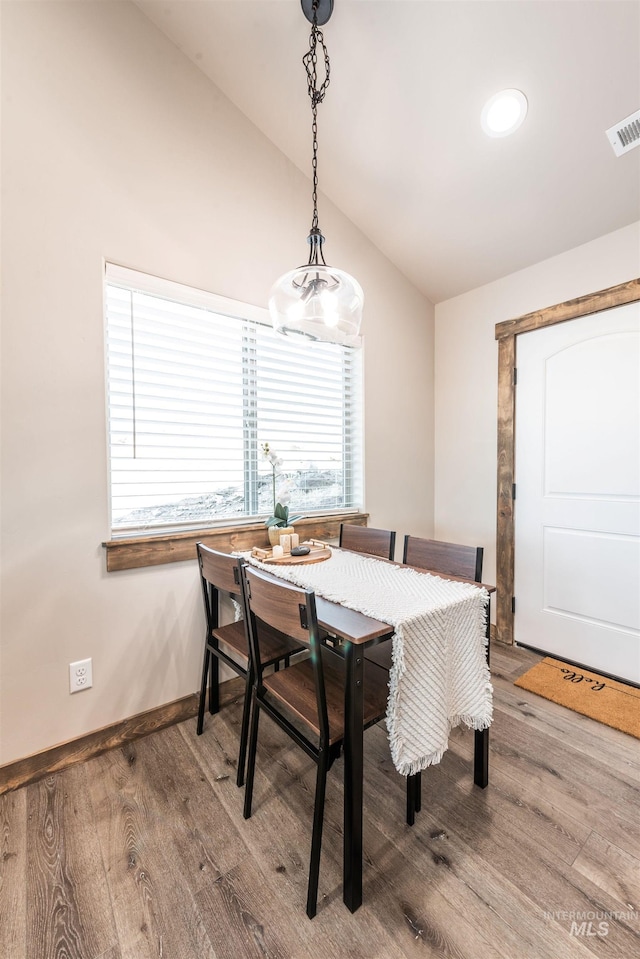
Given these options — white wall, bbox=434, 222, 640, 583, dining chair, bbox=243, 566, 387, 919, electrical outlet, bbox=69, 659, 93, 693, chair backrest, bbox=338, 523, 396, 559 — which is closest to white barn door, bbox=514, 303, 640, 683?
white wall, bbox=434, 222, 640, 583

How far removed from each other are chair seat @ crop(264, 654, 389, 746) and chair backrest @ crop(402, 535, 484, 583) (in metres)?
0.54

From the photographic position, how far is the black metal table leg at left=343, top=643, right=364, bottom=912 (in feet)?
3.52

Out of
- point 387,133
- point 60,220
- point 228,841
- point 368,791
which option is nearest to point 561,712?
point 368,791

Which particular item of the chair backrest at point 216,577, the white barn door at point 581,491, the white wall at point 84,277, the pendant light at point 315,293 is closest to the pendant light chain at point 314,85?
the pendant light at point 315,293

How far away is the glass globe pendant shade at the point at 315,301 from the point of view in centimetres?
156

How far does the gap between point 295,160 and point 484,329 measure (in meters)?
1.62

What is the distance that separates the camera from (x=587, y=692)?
2.11 meters

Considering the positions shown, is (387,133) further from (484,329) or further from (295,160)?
(484,329)

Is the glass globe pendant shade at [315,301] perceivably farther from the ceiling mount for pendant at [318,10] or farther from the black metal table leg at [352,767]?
the black metal table leg at [352,767]

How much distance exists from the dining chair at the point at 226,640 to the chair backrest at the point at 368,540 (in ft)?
2.33

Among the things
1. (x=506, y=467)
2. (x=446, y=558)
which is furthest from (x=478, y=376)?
(x=446, y=558)

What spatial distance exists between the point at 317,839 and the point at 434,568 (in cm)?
109

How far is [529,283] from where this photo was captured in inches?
100

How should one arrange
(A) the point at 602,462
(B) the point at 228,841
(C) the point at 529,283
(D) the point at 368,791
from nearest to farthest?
(B) the point at 228,841
(D) the point at 368,791
(A) the point at 602,462
(C) the point at 529,283
